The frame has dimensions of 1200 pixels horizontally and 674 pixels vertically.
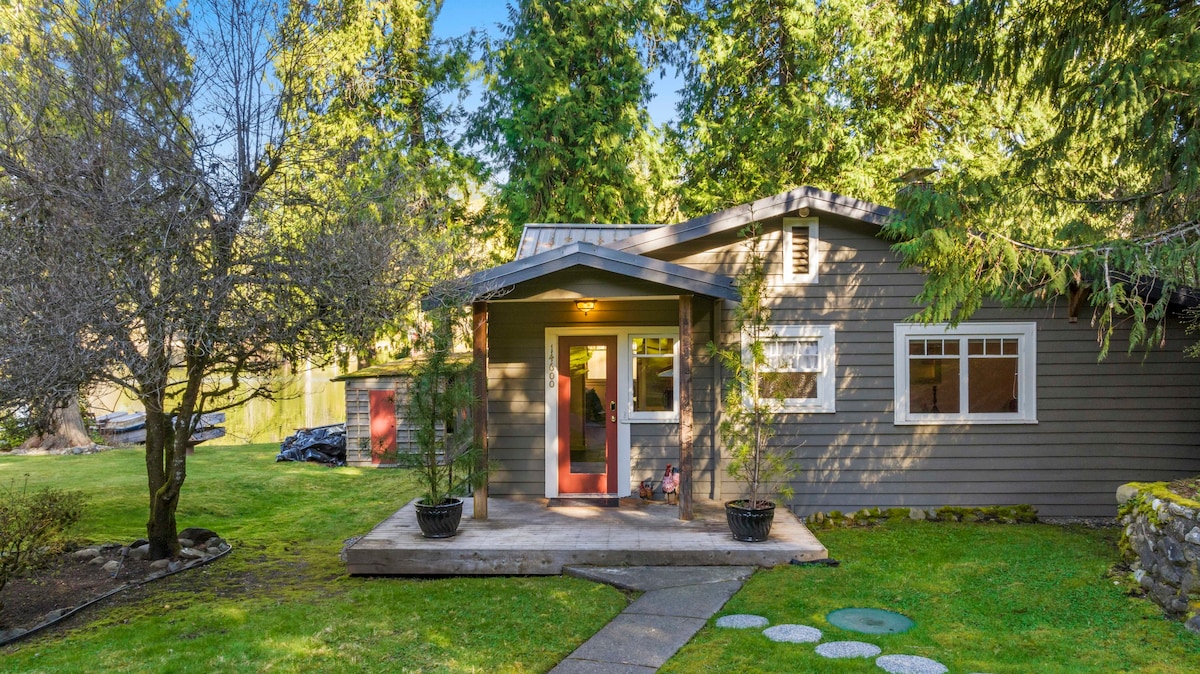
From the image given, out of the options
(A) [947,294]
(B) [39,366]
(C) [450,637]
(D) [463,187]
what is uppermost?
(D) [463,187]

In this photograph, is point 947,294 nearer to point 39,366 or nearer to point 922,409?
point 922,409

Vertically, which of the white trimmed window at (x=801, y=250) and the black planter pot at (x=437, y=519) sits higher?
the white trimmed window at (x=801, y=250)

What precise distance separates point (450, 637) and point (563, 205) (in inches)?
547

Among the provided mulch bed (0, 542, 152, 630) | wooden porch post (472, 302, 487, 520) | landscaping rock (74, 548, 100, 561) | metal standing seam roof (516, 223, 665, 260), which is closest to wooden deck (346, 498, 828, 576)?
wooden porch post (472, 302, 487, 520)

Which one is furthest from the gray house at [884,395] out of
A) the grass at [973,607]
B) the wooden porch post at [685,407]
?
the wooden porch post at [685,407]

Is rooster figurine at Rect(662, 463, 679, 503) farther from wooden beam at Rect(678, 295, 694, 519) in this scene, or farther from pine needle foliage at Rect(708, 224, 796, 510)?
wooden beam at Rect(678, 295, 694, 519)

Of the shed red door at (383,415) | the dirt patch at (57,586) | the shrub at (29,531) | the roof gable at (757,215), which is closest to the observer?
the shrub at (29,531)

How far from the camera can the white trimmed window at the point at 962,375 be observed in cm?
838

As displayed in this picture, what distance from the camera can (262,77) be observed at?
6625 millimetres

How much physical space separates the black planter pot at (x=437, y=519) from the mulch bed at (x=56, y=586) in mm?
2340

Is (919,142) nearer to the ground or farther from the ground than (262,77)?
farther from the ground

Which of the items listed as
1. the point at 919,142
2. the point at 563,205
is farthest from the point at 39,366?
the point at 919,142

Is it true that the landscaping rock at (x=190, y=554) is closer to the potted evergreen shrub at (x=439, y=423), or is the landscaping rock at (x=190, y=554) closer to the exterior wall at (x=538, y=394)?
the potted evergreen shrub at (x=439, y=423)

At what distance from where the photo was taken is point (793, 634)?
16.3 ft
